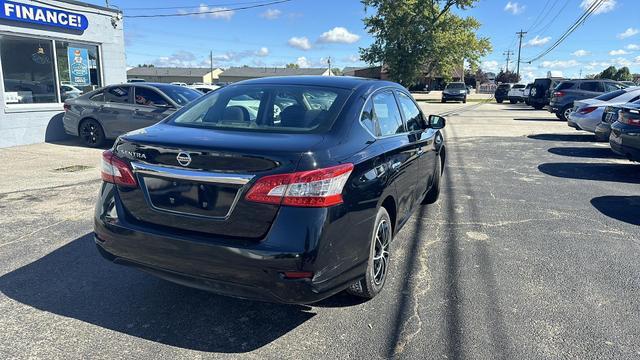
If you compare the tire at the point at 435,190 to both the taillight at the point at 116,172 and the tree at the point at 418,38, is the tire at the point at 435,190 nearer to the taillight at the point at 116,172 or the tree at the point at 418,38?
the taillight at the point at 116,172

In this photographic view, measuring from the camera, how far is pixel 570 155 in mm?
10820

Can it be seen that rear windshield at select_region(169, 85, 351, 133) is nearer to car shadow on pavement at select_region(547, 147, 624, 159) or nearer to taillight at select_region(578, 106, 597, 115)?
car shadow on pavement at select_region(547, 147, 624, 159)

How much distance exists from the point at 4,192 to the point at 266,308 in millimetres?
5236

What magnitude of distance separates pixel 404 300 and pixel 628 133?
253 inches

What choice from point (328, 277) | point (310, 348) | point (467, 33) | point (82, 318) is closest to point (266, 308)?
point (310, 348)

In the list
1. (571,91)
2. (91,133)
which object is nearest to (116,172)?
(91,133)

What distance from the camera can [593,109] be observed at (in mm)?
13172

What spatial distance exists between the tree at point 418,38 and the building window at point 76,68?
39.5 metres

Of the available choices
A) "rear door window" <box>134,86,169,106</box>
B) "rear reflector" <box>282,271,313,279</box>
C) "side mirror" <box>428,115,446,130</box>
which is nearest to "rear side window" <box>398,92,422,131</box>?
"side mirror" <box>428,115,446,130</box>

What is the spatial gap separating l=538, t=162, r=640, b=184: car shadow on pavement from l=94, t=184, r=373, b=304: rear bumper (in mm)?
6895

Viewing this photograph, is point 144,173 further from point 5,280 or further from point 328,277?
point 5,280

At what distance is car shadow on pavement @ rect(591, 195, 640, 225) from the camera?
5.88 meters

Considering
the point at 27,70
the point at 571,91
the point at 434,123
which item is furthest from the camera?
the point at 571,91

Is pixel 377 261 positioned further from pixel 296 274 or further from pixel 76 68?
pixel 76 68
